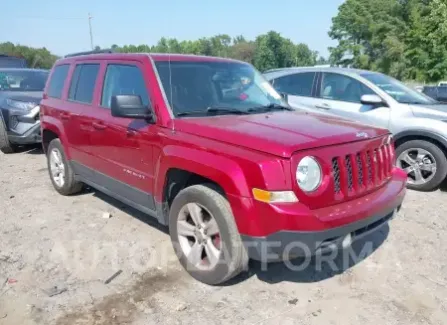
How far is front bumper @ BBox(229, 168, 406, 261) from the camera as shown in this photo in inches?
107

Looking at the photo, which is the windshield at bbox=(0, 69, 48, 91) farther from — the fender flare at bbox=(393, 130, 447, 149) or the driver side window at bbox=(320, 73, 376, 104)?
the fender flare at bbox=(393, 130, 447, 149)

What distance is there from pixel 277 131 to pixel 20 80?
25.9 feet

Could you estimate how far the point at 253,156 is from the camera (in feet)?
9.24

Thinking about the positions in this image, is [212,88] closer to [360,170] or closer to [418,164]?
[360,170]

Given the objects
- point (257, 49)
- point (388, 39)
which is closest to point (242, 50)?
point (257, 49)

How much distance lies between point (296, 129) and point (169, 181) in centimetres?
115

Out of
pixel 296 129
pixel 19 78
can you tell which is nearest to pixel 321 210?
pixel 296 129

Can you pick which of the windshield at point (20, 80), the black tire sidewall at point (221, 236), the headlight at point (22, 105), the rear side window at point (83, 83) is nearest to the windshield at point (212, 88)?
the black tire sidewall at point (221, 236)

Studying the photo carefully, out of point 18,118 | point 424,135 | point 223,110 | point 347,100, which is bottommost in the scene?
point 18,118

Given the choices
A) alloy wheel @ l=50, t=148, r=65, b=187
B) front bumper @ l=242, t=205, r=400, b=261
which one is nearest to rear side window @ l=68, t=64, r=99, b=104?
alloy wheel @ l=50, t=148, r=65, b=187

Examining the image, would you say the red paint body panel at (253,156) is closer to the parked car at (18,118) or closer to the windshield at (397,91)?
the windshield at (397,91)

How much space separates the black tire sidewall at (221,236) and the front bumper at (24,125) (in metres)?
5.56

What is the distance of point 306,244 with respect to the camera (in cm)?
277

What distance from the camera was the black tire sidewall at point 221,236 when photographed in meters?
2.99
